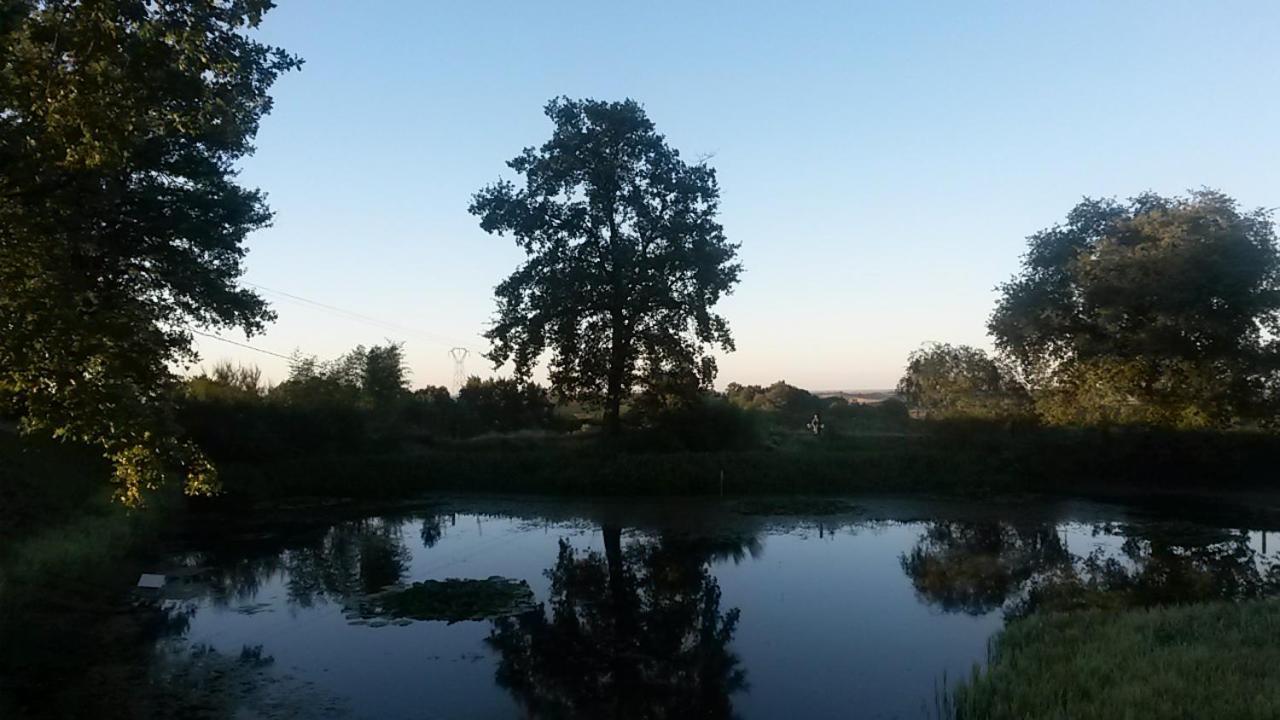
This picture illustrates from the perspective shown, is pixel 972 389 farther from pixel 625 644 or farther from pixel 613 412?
pixel 625 644

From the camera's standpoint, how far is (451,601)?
43.6 feet

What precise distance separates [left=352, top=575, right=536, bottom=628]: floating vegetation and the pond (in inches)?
1.9

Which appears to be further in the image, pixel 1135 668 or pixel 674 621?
pixel 674 621

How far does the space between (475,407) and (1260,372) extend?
29.7 m

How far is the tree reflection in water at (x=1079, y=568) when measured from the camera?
13.3 meters

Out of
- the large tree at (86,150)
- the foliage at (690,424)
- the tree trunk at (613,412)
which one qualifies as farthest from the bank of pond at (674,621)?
the tree trunk at (613,412)

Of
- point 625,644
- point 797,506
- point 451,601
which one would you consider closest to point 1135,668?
point 625,644

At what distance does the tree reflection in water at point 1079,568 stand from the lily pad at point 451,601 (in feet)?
21.3

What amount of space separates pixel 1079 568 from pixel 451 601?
432 inches

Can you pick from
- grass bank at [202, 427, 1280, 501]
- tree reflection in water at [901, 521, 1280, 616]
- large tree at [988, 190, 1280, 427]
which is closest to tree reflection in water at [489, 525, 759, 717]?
tree reflection in water at [901, 521, 1280, 616]

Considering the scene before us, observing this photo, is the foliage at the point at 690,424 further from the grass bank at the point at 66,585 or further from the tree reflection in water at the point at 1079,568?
the grass bank at the point at 66,585

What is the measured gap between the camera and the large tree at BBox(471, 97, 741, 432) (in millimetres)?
30094

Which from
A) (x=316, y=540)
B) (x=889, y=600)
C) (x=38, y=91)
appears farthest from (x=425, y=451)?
(x=38, y=91)

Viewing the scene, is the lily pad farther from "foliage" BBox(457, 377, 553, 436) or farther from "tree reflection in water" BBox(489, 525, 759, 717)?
"foliage" BBox(457, 377, 553, 436)
